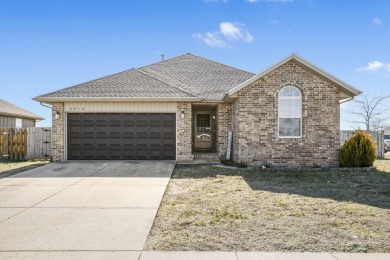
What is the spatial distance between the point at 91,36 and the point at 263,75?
8.92 m

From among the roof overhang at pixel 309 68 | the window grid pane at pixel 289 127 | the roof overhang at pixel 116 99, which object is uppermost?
the roof overhang at pixel 309 68

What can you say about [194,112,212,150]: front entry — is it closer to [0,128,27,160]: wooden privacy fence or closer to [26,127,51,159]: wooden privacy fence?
[26,127,51,159]: wooden privacy fence

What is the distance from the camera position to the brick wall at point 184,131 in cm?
1426

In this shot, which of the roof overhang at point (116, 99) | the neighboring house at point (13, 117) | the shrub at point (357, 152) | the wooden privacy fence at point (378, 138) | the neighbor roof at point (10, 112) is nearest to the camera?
the shrub at point (357, 152)

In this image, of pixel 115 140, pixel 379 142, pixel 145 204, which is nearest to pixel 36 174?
pixel 115 140

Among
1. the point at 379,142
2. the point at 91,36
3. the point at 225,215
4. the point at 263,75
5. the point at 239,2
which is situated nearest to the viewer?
the point at 225,215

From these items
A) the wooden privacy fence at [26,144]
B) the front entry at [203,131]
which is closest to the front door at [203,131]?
the front entry at [203,131]

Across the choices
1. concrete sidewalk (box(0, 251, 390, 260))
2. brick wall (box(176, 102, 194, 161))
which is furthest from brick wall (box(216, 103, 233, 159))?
concrete sidewalk (box(0, 251, 390, 260))

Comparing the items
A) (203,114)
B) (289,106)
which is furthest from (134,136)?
(289,106)

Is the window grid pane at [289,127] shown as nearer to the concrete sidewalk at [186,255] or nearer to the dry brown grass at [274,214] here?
the dry brown grass at [274,214]

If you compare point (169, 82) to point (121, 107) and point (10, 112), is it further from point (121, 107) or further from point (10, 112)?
point (10, 112)

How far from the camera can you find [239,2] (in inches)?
547

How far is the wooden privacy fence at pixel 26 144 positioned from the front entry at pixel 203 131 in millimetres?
8439

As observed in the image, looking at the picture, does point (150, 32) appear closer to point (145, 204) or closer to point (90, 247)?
point (145, 204)
